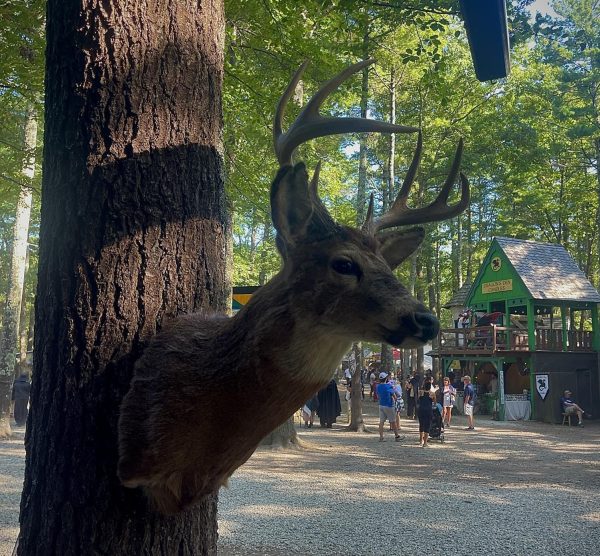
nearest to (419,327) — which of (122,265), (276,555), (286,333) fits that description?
(286,333)

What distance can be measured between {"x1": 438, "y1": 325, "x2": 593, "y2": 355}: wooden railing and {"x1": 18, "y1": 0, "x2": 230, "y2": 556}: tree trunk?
23.6 meters

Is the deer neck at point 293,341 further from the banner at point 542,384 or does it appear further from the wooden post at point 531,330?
the wooden post at point 531,330

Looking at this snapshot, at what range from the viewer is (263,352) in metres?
1.81

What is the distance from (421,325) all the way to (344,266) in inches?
12.0

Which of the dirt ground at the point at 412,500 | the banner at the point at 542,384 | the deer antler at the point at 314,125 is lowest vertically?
the dirt ground at the point at 412,500

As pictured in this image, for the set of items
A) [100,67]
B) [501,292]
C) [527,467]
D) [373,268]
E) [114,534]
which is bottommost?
[527,467]

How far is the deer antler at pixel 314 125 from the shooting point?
1.97 meters

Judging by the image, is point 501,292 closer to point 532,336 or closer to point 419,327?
point 532,336

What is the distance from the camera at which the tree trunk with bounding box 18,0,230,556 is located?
1871mm

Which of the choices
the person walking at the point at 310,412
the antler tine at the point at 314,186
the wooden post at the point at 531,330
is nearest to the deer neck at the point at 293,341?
the antler tine at the point at 314,186

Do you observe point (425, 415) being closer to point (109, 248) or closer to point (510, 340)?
point (510, 340)

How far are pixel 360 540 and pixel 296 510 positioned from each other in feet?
5.42

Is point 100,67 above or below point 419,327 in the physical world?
above

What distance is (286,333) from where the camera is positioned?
1814mm
